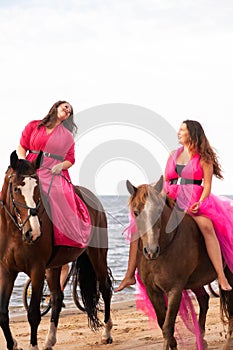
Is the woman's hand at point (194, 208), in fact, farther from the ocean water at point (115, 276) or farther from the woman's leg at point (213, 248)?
the ocean water at point (115, 276)

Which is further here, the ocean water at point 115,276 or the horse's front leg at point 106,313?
the ocean water at point 115,276

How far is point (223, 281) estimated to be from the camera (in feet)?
19.6

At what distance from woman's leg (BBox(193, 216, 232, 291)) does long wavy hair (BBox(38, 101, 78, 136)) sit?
189 cm

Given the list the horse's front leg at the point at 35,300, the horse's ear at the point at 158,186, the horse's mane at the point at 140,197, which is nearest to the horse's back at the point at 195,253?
the horse's ear at the point at 158,186

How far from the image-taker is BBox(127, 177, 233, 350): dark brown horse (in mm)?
5258

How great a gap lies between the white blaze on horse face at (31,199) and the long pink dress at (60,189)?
0.59 meters

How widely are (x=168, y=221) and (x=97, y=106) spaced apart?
A: 6.36ft

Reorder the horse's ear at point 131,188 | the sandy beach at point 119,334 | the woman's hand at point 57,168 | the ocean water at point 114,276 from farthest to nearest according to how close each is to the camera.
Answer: the ocean water at point 114,276 < the sandy beach at point 119,334 < the woman's hand at point 57,168 < the horse's ear at point 131,188

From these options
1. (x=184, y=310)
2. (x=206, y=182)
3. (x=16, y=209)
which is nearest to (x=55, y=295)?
(x=184, y=310)

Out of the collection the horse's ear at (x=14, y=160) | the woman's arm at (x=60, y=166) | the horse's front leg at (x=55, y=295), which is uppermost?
the horse's ear at (x=14, y=160)

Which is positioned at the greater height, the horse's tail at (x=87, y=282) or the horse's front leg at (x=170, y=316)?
the horse's front leg at (x=170, y=316)

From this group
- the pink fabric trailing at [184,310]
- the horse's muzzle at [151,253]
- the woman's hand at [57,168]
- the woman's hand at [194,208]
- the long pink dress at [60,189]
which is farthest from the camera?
the woman's hand at [57,168]

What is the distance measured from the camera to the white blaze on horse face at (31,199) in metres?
5.72

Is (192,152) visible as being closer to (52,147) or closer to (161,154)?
(161,154)
